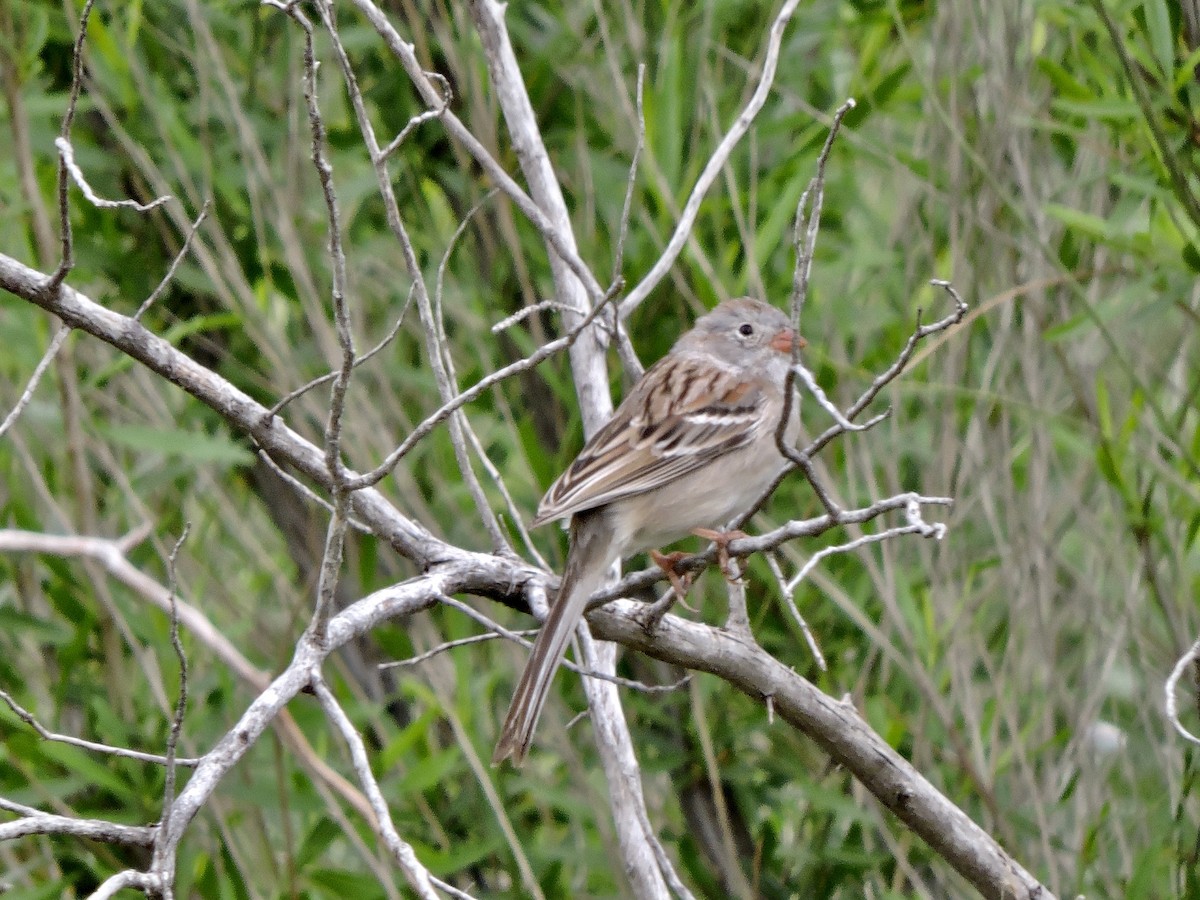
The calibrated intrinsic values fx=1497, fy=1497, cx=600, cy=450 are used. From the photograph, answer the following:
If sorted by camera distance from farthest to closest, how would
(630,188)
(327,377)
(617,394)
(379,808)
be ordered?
(617,394) → (630,188) → (327,377) → (379,808)

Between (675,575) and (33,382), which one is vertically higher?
(33,382)

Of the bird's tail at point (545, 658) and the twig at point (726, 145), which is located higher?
the twig at point (726, 145)

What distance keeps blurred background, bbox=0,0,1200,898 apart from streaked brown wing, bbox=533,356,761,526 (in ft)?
0.79

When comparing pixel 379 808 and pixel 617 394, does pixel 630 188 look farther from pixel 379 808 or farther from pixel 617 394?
pixel 617 394

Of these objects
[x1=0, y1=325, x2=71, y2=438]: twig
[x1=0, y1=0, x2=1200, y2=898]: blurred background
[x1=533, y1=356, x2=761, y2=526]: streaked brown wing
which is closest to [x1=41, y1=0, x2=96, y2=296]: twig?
[x1=0, y1=325, x2=71, y2=438]: twig

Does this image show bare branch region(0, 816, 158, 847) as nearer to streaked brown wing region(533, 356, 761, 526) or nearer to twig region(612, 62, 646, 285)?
twig region(612, 62, 646, 285)

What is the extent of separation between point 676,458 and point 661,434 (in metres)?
0.08

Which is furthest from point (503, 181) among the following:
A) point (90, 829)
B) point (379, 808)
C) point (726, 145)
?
point (90, 829)

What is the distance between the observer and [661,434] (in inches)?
162

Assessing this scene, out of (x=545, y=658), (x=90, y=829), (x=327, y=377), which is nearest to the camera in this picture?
(x=90, y=829)

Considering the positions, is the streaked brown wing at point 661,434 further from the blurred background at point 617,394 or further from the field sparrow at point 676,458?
the blurred background at point 617,394

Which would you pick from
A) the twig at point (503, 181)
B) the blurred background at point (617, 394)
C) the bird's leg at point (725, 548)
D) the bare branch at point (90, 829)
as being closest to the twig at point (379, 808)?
the bare branch at point (90, 829)

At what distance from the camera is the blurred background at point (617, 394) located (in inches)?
167

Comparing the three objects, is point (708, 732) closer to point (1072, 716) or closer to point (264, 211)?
point (1072, 716)
